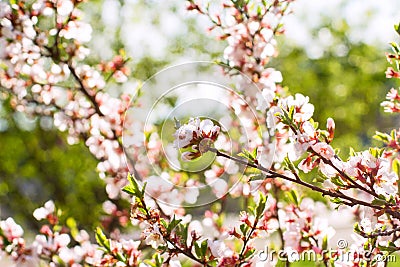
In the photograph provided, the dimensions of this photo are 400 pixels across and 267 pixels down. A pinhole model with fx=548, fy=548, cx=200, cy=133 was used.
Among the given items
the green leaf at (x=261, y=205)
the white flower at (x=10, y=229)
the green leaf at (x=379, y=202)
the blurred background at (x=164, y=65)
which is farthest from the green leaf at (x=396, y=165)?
the blurred background at (x=164, y=65)

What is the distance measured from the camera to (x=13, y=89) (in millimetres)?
2641

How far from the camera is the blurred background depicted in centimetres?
626

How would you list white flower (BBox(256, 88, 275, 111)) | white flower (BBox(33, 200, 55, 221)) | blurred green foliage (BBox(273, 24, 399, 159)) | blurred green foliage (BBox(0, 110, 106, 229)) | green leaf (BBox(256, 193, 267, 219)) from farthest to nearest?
blurred green foliage (BBox(273, 24, 399, 159)) → blurred green foliage (BBox(0, 110, 106, 229)) → white flower (BBox(33, 200, 55, 221)) → white flower (BBox(256, 88, 275, 111)) → green leaf (BBox(256, 193, 267, 219))

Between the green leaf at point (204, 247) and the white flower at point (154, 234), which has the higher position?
the green leaf at point (204, 247)

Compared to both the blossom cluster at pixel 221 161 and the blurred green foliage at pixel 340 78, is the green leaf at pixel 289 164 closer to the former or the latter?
the blossom cluster at pixel 221 161

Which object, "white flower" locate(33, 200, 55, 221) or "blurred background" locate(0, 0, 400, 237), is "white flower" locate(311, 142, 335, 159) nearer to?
"white flower" locate(33, 200, 55, 221)

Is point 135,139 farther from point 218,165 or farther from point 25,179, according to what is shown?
point 25,179

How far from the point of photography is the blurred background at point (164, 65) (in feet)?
20.5

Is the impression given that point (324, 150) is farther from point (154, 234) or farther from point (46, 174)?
point (46, 174)

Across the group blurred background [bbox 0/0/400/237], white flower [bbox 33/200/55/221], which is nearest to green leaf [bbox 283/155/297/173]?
white flower [bbox 33/200/55/221]

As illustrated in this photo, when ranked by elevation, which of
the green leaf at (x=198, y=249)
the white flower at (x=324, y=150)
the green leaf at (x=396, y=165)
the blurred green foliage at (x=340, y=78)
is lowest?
the green leaf at (x=198, y=249)

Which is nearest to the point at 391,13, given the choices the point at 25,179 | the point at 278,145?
the point at 25,179

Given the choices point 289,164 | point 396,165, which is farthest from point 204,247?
point 396,165

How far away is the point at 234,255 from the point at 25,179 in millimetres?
5502
